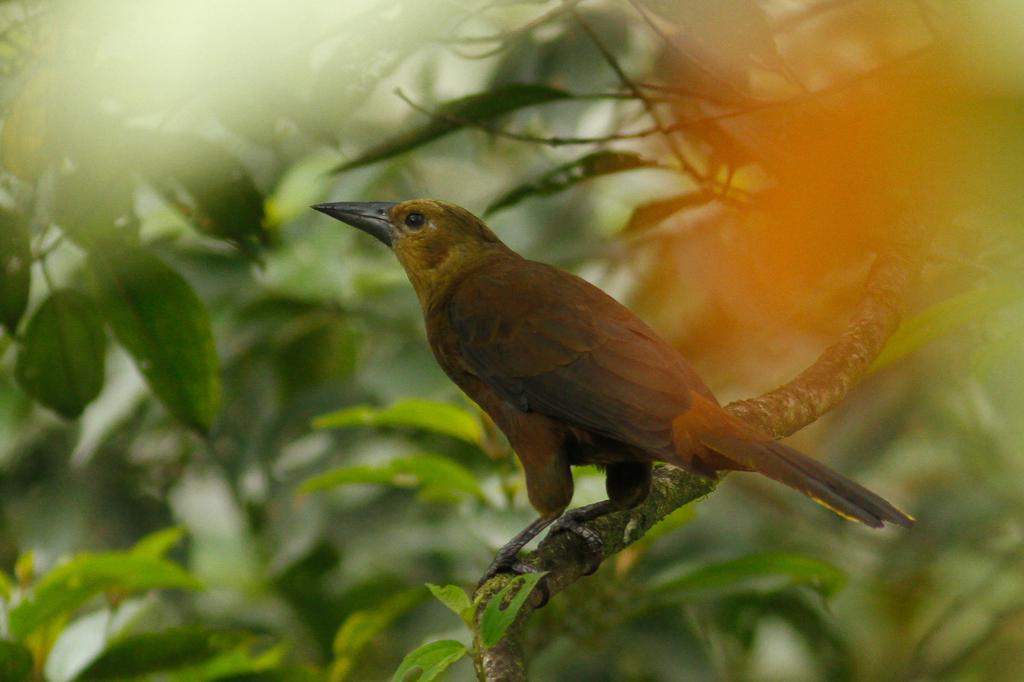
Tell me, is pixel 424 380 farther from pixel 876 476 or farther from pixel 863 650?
pixel 863 650

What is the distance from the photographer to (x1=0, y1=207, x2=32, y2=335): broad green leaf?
6.49ft

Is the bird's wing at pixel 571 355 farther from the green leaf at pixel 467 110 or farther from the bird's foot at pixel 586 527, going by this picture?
the green leaf at pixel 467 110

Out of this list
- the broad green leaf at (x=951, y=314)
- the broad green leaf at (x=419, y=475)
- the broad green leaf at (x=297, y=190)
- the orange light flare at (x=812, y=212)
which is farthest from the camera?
the broad green leaf at (x=297, y=190)

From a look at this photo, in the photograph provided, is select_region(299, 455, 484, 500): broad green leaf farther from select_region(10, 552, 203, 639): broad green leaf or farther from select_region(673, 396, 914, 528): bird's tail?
select_region(673, 396, 914, 528): bird's tail

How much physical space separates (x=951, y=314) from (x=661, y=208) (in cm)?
80

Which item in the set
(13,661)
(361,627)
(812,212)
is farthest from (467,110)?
(13,661)

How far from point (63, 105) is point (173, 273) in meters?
0.42

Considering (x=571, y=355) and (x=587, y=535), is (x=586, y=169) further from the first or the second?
(x=587, y=535)

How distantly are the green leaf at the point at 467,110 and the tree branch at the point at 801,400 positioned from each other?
0.88m

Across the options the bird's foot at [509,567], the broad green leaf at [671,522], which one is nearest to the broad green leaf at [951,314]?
the broad green leaf at [671,522]

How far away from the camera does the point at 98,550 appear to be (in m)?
3.51

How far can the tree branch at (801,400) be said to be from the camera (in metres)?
2.09

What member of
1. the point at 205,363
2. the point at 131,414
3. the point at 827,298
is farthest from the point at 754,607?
the point at 131,414

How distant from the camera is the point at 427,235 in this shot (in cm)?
277
